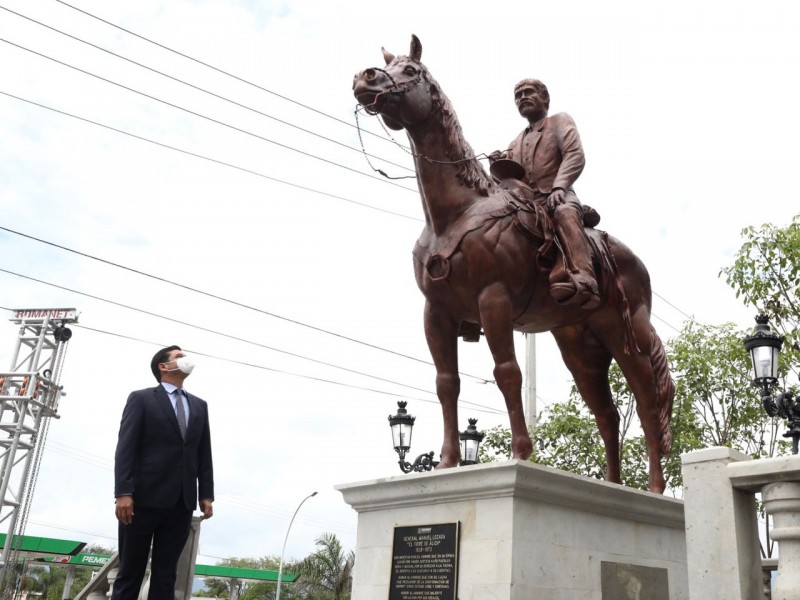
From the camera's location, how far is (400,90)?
6.11 m

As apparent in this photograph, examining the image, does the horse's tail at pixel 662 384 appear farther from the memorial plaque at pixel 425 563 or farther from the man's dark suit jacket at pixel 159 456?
the man's dark suit jacket at pixel 159 456

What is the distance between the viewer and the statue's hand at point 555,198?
6434mm

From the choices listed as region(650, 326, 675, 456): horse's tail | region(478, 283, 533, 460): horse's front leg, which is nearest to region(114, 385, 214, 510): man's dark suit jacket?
region(478, 283, 533, 460): horse's front leg

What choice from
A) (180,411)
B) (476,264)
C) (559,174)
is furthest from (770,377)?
(180,411)

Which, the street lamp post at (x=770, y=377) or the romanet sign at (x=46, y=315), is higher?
the romanet sign at (x=46, y=315)

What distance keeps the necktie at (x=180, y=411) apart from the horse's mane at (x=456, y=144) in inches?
106

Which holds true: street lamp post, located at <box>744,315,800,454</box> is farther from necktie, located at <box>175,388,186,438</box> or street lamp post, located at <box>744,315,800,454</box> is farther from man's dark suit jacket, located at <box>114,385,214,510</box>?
necktie, located at <box>175,388,186,438</box>

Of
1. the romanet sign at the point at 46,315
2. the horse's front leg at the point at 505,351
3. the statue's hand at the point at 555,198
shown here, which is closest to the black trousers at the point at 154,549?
the horse's front leg at the point at 505,351

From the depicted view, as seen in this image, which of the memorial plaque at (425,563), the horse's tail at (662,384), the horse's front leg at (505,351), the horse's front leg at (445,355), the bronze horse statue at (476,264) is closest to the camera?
the memorial plaque at (425,563)

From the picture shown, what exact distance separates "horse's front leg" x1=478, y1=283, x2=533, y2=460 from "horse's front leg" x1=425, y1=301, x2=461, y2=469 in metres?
0.45

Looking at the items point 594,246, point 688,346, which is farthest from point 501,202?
point 688,346

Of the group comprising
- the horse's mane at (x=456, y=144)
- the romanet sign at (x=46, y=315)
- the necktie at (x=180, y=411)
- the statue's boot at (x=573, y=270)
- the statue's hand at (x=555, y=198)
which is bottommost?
the necktie at (x=180, y=411)

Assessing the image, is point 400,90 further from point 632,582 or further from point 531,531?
point 632,582

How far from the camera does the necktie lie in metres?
5.07
